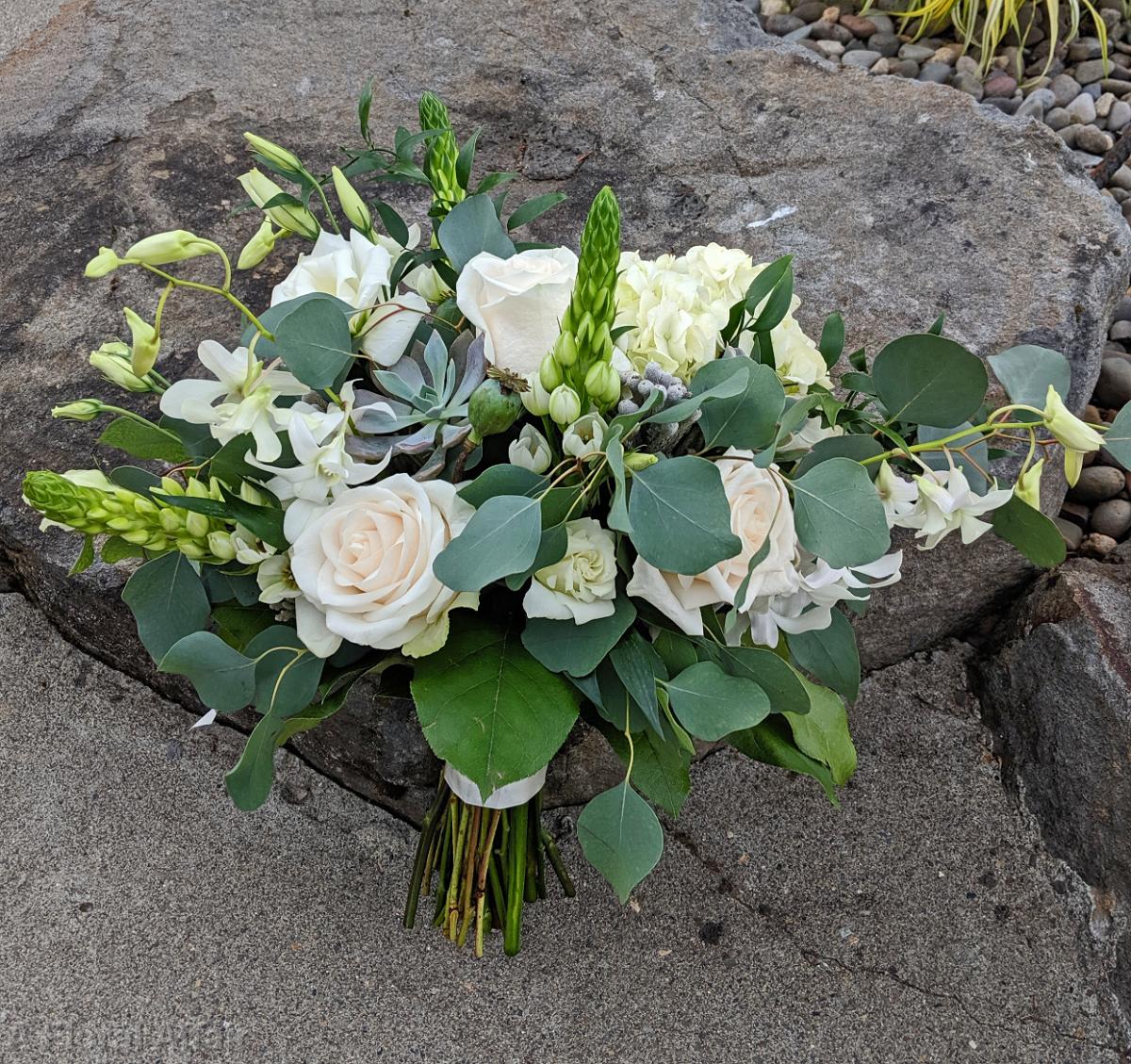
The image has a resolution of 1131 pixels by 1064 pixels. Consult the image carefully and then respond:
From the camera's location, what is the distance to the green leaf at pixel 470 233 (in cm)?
77

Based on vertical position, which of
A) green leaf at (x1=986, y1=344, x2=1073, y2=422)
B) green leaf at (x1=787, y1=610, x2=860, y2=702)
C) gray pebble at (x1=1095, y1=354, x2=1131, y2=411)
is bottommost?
gray pebble at (x1=1095, y1=354, x2=1131, y2=411)

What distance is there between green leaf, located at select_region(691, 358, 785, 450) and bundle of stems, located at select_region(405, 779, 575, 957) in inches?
19.1

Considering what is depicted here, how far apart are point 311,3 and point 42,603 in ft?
4.28

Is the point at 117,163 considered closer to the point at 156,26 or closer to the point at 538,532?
the point at 156,26

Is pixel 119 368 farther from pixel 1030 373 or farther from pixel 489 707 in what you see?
pixel 1030 373

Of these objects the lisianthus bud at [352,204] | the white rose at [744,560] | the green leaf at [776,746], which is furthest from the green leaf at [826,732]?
the lisianthus bud at [352,204]

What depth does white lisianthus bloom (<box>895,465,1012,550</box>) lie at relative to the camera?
2.28 ft

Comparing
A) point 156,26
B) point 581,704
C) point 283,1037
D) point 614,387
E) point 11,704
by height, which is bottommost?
point 283,1037

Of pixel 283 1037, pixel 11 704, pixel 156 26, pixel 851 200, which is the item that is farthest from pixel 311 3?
pixel 283 1037

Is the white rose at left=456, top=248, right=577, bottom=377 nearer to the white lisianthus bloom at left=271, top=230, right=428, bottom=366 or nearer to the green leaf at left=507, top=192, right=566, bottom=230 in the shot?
Answer: the white lisianthus bloom at left=271, top=230, right=428, bottom=366

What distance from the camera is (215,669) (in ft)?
2.40

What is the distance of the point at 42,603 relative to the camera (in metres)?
1.29

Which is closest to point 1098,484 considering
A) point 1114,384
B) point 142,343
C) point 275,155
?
point 1114,384

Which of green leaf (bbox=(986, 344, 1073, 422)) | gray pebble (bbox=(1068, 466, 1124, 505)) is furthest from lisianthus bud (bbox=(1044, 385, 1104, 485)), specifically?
gray pebble (bbox=(1068, 466, 1124, 505))
